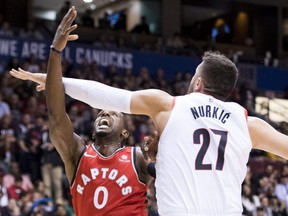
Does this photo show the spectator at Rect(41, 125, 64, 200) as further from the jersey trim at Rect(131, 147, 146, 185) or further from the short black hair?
the short black hair

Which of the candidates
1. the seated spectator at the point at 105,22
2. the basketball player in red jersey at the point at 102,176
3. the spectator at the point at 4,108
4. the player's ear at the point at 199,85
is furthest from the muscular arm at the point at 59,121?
the seated spectator at the point at 105,22

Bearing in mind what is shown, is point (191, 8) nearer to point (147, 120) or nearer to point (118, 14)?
point (118, 14)

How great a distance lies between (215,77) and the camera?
3670 mm

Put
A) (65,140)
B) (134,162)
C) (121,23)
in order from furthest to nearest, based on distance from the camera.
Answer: (121,23), (134,162), (65,140)

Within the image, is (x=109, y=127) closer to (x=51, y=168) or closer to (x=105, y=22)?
(x=51, y=168)

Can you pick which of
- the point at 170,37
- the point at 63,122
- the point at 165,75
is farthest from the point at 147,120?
the point at 63,122

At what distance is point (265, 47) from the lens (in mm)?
29172

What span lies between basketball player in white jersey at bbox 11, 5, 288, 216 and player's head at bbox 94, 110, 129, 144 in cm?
191

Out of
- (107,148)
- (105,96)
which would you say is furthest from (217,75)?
(107,148)

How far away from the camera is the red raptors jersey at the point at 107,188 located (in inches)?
201

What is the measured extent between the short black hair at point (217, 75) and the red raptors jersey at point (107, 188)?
1739 millimetres

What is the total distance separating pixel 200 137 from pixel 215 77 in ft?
1.15

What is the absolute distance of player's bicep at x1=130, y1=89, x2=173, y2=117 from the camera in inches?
140

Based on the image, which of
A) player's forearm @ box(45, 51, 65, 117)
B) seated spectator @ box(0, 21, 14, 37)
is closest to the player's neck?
player's forearm @ box(45, 51, 65, 117)
